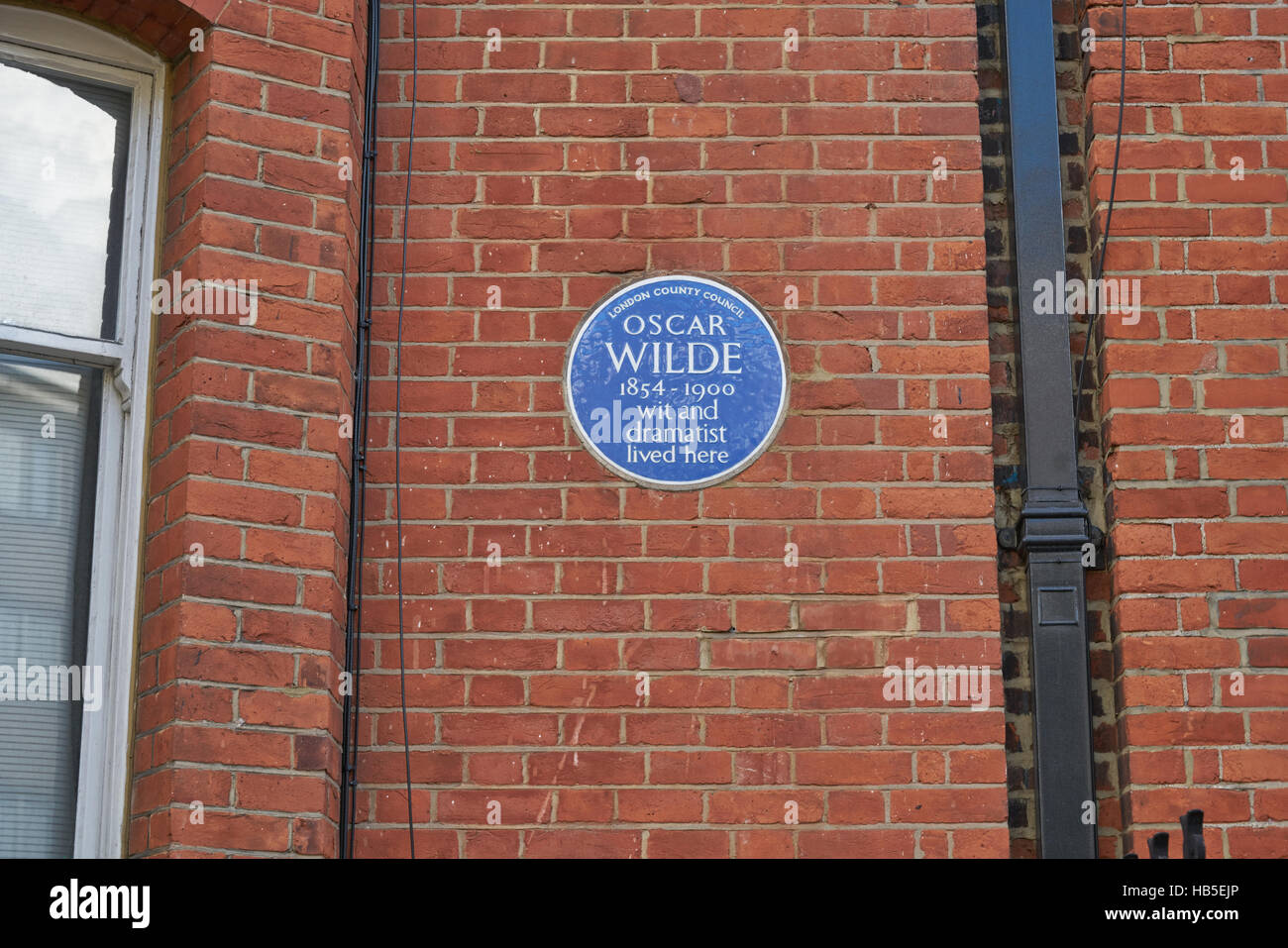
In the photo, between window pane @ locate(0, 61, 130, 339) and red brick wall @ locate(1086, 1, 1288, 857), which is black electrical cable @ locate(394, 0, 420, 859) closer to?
window pane @ locate(0, 61, 130, 339)

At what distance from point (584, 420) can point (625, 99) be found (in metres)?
0.94

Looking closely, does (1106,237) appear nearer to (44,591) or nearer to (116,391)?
(116,391)

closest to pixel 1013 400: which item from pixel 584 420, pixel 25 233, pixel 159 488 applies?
pixel 584 420

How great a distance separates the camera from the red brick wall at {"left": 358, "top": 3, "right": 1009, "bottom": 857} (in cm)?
477

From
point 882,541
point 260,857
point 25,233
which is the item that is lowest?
point 260,857

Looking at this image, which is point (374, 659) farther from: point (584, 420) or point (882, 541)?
point (882, 541)

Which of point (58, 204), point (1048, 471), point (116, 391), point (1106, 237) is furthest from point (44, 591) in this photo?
point (1106, 237)

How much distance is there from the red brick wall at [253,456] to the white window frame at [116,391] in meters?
0.05

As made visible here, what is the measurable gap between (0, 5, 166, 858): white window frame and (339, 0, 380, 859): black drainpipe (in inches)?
21.2

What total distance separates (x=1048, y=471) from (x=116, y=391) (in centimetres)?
245

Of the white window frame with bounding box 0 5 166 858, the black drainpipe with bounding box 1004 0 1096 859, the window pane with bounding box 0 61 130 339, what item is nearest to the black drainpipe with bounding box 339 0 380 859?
the white window frame with bounding box 0 5 166 858

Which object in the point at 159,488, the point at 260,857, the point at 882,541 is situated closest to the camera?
the point at 260,857

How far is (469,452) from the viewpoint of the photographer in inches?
197

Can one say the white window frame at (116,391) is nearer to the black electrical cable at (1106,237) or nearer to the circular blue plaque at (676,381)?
the circular blue plaque at (676,381)
